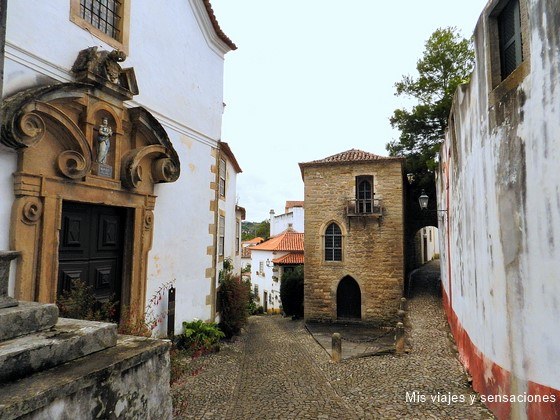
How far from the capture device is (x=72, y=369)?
6.09 feet

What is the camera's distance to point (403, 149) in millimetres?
19828

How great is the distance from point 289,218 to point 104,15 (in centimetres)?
3793

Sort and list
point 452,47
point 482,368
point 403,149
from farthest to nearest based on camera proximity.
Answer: point 403,149, point 452,47, point 482,368

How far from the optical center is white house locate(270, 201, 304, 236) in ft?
132

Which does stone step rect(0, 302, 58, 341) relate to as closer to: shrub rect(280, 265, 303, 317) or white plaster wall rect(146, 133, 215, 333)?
white plaster wall rect(146, 133, 215, 333)

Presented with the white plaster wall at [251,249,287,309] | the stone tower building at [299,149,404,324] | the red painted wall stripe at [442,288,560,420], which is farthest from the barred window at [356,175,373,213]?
the white plaster wall at [251,249,287,309]

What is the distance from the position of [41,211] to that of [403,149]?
60.2ft

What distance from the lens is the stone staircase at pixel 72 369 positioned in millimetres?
1625

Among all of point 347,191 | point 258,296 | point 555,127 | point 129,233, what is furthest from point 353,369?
point 258,296

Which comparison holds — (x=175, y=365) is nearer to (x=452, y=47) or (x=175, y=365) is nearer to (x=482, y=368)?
(x=482, y=368)

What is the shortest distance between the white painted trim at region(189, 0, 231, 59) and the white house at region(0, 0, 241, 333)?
26mm

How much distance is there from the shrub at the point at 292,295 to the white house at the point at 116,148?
43.6 ft

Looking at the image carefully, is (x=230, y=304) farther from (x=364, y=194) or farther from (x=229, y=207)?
(x=364, y=194)

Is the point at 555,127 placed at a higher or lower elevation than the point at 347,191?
lower
